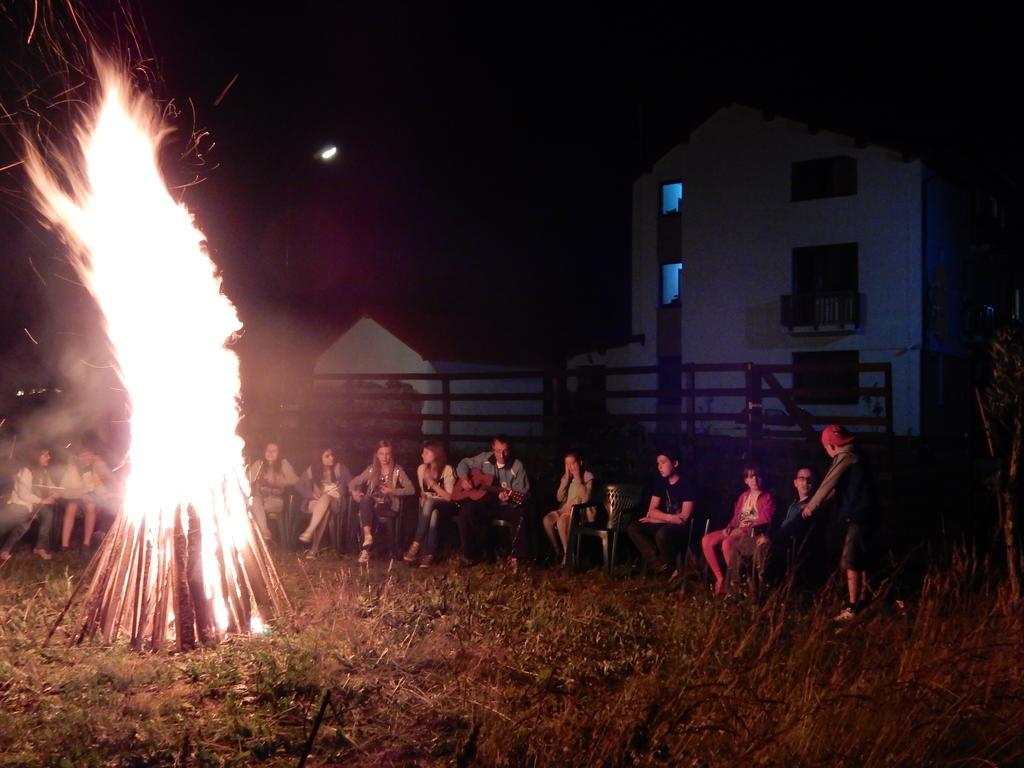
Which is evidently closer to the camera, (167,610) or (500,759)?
(500,759)

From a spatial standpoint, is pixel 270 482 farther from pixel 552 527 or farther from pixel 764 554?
pixel 764 554

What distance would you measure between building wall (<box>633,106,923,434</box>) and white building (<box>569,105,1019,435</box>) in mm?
30

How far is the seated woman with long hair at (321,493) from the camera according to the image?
10.5m

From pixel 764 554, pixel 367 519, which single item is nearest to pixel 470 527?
pixel 367 519

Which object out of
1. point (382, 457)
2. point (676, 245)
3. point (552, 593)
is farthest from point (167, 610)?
point (676, 245)

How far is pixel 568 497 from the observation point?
9695 mm

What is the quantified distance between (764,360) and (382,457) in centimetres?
1832

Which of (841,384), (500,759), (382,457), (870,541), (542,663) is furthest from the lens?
(841,384)

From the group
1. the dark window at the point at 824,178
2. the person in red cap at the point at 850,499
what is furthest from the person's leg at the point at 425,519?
the dark window at the point at 824,178

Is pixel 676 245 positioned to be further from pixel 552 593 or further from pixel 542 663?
pixel 542 663

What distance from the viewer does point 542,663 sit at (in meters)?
5.59

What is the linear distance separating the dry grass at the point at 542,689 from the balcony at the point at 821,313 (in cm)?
1932

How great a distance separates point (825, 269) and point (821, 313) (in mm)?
1282

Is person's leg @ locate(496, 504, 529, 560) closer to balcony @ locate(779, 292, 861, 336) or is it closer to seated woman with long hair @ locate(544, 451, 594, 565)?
seated woman with long hair @ locate(544, 451, 594, 565)
